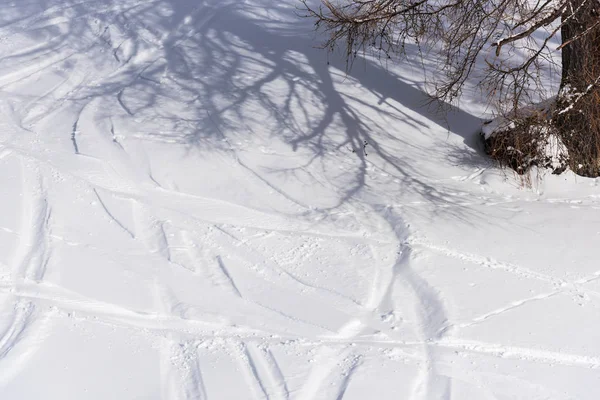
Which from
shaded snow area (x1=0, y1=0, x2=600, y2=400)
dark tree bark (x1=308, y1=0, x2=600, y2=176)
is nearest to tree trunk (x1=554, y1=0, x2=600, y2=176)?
dark tree bark (x1=308, y1=0, x2=600, y2=176)

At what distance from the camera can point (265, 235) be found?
6.59m

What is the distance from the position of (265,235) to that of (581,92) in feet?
11.1

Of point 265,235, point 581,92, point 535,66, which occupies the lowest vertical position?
point 265,235

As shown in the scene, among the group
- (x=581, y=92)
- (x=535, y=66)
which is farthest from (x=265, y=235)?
(x=581, y=92)

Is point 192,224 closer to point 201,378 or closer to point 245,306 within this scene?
point 245,306

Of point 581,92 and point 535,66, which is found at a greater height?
point 535,66

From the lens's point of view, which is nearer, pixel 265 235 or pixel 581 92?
pixel 265 235

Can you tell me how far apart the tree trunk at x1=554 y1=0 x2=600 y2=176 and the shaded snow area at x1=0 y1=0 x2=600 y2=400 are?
0.97 feet

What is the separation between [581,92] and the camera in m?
7.26

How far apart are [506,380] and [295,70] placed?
5.54 meters

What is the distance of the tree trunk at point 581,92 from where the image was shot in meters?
7.02

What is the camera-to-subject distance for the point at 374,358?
504 cm

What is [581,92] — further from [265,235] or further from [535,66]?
[265,235]

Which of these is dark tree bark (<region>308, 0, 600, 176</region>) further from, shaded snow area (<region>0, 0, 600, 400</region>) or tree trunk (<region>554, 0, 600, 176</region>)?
shaded snow area (<region>0, 0, 600, 400</region>)
